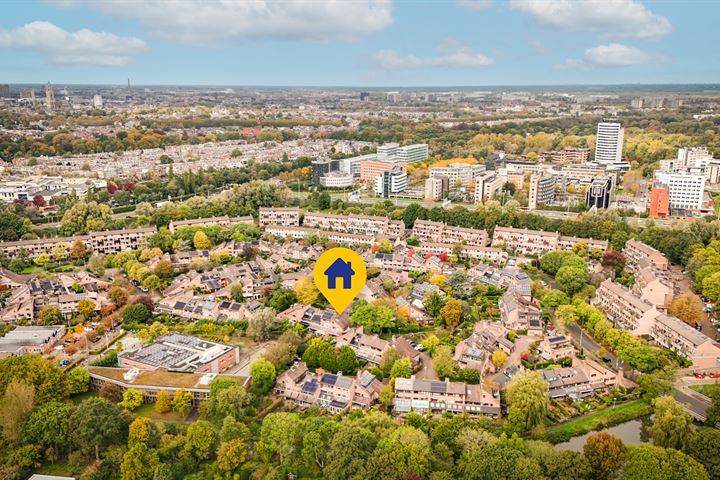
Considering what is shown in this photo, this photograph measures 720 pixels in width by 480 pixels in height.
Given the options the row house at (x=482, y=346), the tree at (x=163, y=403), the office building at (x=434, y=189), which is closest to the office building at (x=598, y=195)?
the office building at (x=434, y=189)

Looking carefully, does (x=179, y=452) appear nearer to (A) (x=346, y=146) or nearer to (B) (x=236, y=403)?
(B) (x=236, y=403)

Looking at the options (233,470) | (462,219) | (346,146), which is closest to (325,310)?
(233,470)

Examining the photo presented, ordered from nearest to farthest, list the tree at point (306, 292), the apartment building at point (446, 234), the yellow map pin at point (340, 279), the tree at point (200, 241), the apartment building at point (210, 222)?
the yellow map pin at point (340, 279)
the tree at point (306, 292)
the tree at point (200, 241)
the apartment building at point (446, 234)
the apartment building at point (210, 222)

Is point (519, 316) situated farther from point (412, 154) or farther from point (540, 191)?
point (412, 154)

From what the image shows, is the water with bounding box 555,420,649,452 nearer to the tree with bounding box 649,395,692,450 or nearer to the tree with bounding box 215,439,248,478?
the tree with bounding box 649,395,692,450

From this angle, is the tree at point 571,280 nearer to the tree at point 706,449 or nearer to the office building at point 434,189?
the tree at point 706,449

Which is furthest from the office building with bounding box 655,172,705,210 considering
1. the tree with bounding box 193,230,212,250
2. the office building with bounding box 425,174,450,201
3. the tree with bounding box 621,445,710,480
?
the tree with bounding box 193,230,212,250

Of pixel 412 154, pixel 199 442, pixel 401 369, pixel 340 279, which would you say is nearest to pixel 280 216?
pixel 340 279
